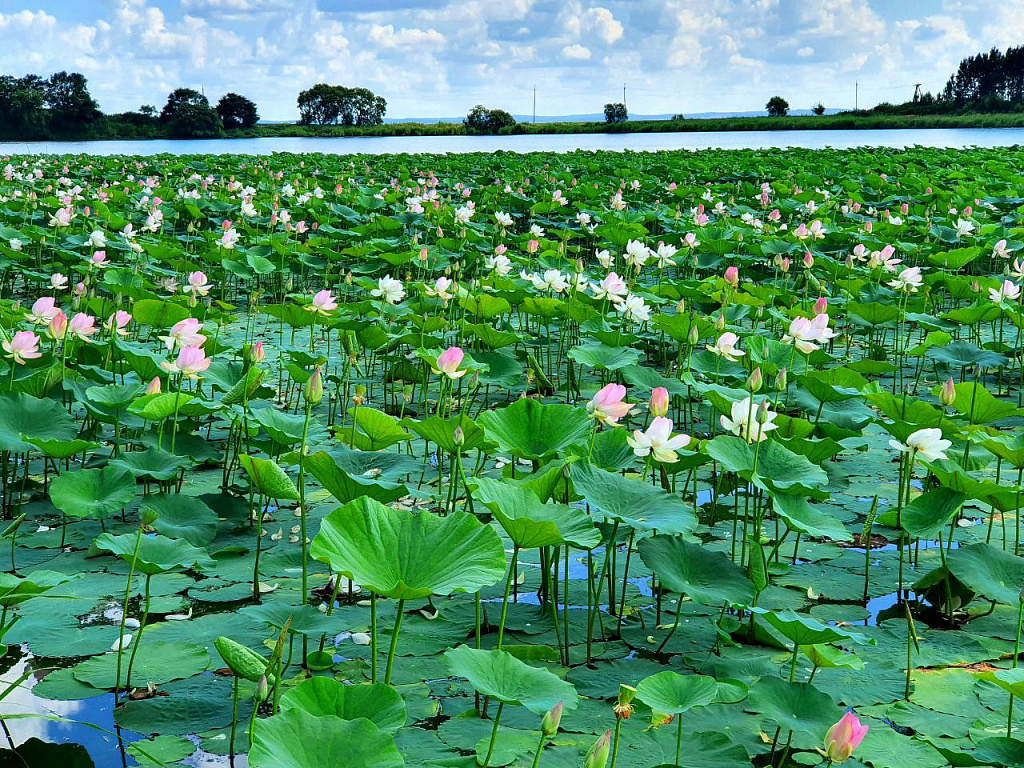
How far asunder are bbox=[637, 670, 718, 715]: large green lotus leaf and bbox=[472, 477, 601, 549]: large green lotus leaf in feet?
1.12

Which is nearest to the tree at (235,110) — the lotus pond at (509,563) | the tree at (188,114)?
the tree at (188,114)

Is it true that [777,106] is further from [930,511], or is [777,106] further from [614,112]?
[930,511]

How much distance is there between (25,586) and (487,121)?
48.5 meters

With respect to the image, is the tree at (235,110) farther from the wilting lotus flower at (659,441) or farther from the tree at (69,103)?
the wilting lotus flower at (659,441)

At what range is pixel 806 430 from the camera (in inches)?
108

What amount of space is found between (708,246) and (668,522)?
16.1ft

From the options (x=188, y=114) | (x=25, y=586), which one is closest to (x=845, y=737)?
(x=25, y=586)

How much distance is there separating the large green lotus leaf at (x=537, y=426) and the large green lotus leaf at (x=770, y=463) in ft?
1.22

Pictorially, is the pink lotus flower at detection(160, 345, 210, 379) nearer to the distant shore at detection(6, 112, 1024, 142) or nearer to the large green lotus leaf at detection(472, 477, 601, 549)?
the large green lotus leaf at detection(472, 477, 601, 549)

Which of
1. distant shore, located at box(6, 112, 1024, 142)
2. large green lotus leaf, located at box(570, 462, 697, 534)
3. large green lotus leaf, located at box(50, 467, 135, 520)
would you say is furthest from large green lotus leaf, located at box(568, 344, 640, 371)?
distant shore, located at box(6, 112, 1024, 142)

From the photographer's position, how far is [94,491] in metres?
2.51

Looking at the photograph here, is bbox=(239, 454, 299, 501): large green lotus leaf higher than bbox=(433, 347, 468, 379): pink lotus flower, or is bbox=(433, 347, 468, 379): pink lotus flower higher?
bbox=(433, 347, 468, 379): pink lotus flower

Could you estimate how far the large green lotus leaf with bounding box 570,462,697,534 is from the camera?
6.79 feet

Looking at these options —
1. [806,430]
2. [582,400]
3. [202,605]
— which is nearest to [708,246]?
[582,400]
